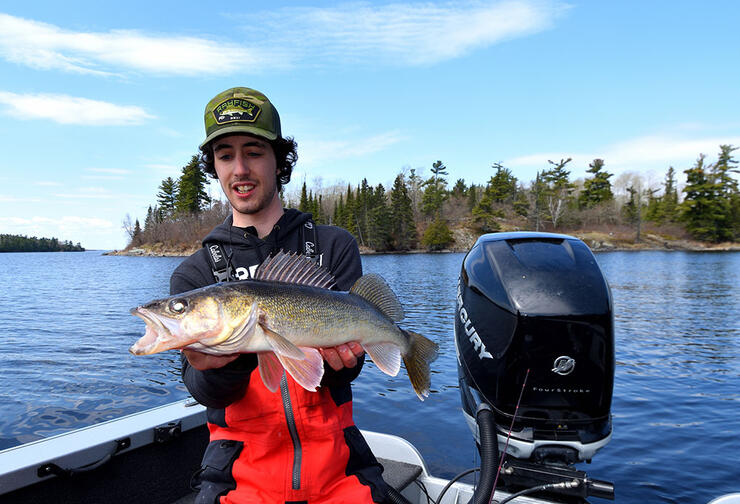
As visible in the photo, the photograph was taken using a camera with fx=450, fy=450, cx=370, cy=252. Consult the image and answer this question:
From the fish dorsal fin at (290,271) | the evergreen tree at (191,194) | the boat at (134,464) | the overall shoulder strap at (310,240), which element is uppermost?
the evergreen tree at (191,194)

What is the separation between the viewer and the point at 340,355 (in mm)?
2688

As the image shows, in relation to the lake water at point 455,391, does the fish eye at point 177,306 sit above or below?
above

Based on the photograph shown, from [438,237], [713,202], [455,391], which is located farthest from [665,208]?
[455,391]

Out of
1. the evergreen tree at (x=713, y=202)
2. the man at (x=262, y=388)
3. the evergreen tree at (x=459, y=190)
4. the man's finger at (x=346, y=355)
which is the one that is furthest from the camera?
the evergreen tree at (x=459, y=190)

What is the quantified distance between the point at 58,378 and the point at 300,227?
12.5m

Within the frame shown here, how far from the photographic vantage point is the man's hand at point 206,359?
245 centimetres

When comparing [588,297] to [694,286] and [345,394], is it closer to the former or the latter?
[345,394]

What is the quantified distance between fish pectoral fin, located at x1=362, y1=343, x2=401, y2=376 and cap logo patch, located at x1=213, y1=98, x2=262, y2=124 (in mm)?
1713

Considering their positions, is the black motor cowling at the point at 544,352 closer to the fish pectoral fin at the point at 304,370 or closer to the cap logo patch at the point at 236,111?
the fish pectoral fin at the point at 304,370

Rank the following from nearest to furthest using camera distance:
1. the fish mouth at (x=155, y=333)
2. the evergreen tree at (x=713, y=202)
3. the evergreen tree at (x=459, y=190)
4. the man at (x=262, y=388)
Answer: the fish mouth at (x=155, y=333)
the man at (x=262, y=388)
the evergreen tree at (x=713, y=202)
the evergreen tree at (x=459, y=190)

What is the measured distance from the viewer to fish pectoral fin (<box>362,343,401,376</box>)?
287 centimetres

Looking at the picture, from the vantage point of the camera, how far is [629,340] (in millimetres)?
14734

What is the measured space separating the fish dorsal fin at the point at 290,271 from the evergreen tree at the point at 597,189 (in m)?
91.2

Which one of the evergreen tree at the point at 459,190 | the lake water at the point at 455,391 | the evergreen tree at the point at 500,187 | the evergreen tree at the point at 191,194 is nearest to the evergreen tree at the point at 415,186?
the evergreen tree at the point at 459,190
